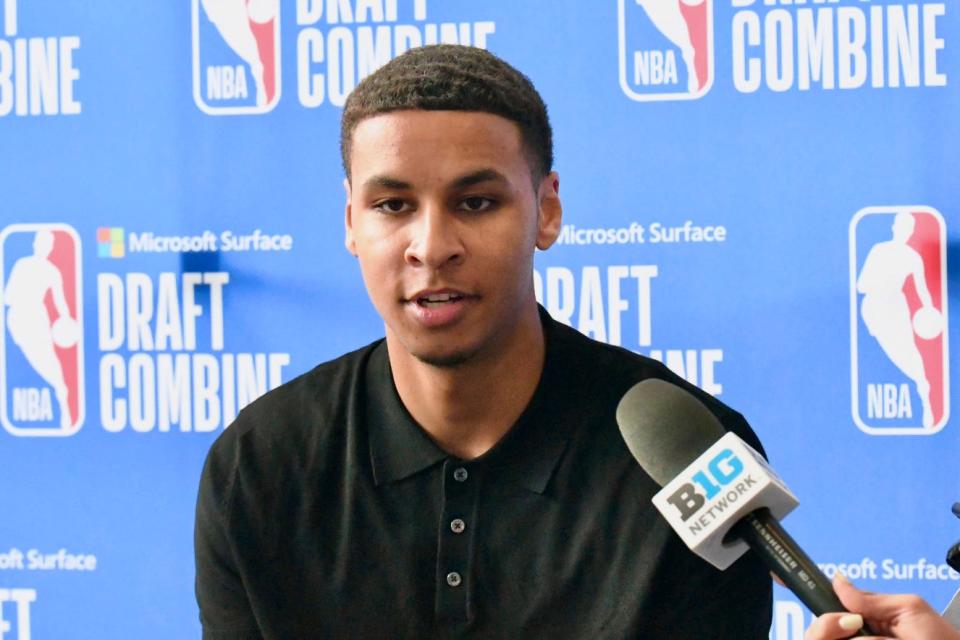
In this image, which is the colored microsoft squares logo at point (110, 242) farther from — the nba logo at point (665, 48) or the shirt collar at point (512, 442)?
the shirt collar at point (512, 442)

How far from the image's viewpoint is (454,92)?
1.31m

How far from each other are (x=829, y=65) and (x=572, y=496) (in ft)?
3.57

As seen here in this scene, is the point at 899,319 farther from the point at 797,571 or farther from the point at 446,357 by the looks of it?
the point at 797,571

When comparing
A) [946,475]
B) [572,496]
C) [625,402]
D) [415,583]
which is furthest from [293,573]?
[946,475]

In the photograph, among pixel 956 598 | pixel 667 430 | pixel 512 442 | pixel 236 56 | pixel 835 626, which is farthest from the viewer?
pixel 236 56

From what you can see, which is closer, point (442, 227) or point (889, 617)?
point (889, 617)

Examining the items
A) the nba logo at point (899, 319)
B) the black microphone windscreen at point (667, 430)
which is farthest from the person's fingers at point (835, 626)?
the nba logo at point (899, 319)

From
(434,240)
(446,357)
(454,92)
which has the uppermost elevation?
(454,92)

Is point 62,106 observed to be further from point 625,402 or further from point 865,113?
point 625,402

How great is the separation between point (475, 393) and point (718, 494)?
44 cm

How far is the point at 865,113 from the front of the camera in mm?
2123

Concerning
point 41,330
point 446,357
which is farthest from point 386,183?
point 41,330

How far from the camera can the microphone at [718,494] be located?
92 centimetres

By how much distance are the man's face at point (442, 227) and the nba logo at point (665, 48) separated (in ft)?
2.98
